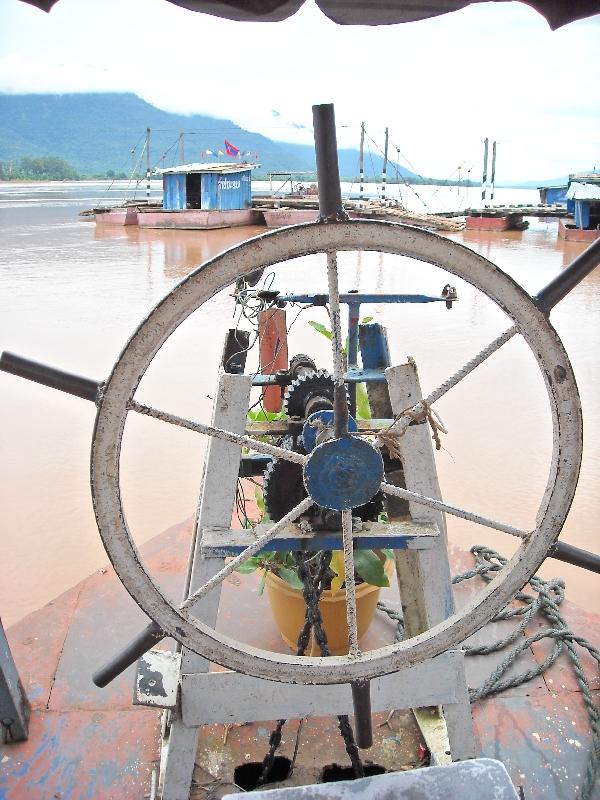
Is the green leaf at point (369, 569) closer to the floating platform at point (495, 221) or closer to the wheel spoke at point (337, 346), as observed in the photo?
the wheel spoke at point (337, 346)

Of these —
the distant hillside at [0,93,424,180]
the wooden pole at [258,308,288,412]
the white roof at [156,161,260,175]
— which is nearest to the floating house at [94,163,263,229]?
the white roof at [156,161,260,175]

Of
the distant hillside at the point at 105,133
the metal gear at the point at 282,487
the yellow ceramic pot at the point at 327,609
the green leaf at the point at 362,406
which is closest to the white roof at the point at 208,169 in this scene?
the green leaf at the point at 362,406

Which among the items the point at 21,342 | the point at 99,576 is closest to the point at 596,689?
the point at 99,576

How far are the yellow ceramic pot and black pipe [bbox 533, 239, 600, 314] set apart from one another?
3.10 ft

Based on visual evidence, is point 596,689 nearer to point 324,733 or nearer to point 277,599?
point 324,733

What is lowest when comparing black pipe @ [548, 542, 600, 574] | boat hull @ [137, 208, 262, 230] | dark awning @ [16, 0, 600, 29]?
black pipe @ [548, 542, 600, 574]

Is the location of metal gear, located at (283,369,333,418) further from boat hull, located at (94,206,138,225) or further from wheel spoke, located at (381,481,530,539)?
boat hull, located at (94,206,138,225)

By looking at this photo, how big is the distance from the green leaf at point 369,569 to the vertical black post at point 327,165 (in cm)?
87

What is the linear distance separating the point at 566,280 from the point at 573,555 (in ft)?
1.37

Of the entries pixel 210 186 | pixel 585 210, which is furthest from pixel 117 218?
pixel 585 210

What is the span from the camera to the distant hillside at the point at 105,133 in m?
104

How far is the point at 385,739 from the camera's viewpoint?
156 cm

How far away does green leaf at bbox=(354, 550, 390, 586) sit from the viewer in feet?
4.92

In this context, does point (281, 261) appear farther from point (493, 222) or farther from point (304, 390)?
point (493, 222)
